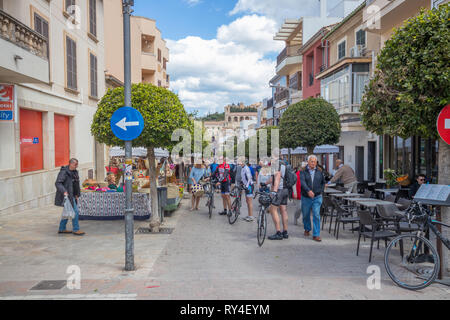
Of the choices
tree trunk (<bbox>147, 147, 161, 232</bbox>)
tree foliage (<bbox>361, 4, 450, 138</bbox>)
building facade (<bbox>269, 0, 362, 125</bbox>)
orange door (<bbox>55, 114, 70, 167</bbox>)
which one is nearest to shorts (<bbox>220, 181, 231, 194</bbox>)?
tree trunk (<bbox>147, 147, 161, 232</bbox>)

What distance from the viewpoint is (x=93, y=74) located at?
20047 millimetres

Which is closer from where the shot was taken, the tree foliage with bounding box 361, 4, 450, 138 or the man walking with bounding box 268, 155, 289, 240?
the tree foliage with bounding box 361, 4, 450, 138

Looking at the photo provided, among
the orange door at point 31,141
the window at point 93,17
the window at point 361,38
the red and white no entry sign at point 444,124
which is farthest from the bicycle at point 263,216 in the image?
the window at point 361,38

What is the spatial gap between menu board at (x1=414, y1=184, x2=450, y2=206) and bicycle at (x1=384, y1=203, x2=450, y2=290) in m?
0.12

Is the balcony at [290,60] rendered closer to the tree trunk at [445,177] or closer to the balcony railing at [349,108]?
the balcony railing at [349,108]

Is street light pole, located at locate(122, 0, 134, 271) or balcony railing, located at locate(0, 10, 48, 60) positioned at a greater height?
balcony railing, located at locate(0, 10, 48, 60)

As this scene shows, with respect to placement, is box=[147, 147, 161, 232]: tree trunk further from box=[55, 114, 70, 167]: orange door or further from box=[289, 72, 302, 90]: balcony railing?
box=[289, 72, 302, 90]: balcony railing

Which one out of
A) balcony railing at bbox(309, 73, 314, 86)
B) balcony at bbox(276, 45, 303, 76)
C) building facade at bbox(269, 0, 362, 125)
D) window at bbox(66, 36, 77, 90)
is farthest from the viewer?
balcony at bbox(276, 45, 303, 76)

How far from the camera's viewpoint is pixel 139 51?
3284 centimetres

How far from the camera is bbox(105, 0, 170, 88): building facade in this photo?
2685 centimetres

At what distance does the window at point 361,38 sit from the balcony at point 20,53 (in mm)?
16736

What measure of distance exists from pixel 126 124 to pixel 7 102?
682cm
